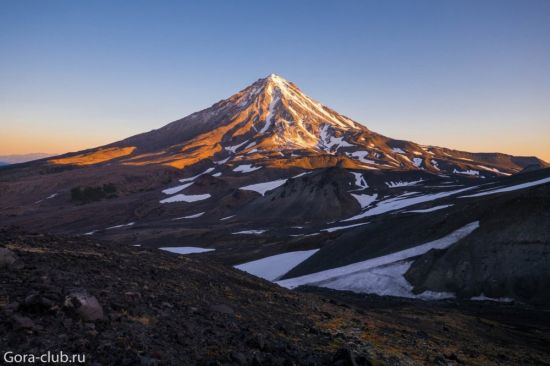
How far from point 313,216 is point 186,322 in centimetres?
9546

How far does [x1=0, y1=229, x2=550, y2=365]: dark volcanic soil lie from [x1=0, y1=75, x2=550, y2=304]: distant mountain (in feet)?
42.8

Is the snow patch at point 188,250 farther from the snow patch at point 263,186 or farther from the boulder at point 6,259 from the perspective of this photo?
the boulder at point 6,259

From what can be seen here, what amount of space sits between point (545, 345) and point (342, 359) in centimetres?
1556

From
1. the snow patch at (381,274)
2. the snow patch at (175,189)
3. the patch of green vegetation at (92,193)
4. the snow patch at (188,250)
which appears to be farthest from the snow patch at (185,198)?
the snow patch at (381,274)

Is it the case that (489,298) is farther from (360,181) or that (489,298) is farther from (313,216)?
(360,181)

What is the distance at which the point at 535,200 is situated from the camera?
122ft

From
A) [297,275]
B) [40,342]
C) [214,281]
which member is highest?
[40,342]

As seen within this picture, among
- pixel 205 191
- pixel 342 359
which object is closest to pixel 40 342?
pixel 342 359

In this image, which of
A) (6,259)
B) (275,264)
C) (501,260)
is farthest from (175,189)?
(6,259)

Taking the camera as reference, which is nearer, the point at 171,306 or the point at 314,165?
the point at 171,306

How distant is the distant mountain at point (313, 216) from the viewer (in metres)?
35.3

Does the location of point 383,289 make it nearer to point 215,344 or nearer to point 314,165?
point 215,344

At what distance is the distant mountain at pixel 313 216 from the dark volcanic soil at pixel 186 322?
13.1 metres

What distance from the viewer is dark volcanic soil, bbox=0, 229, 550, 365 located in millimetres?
8344
